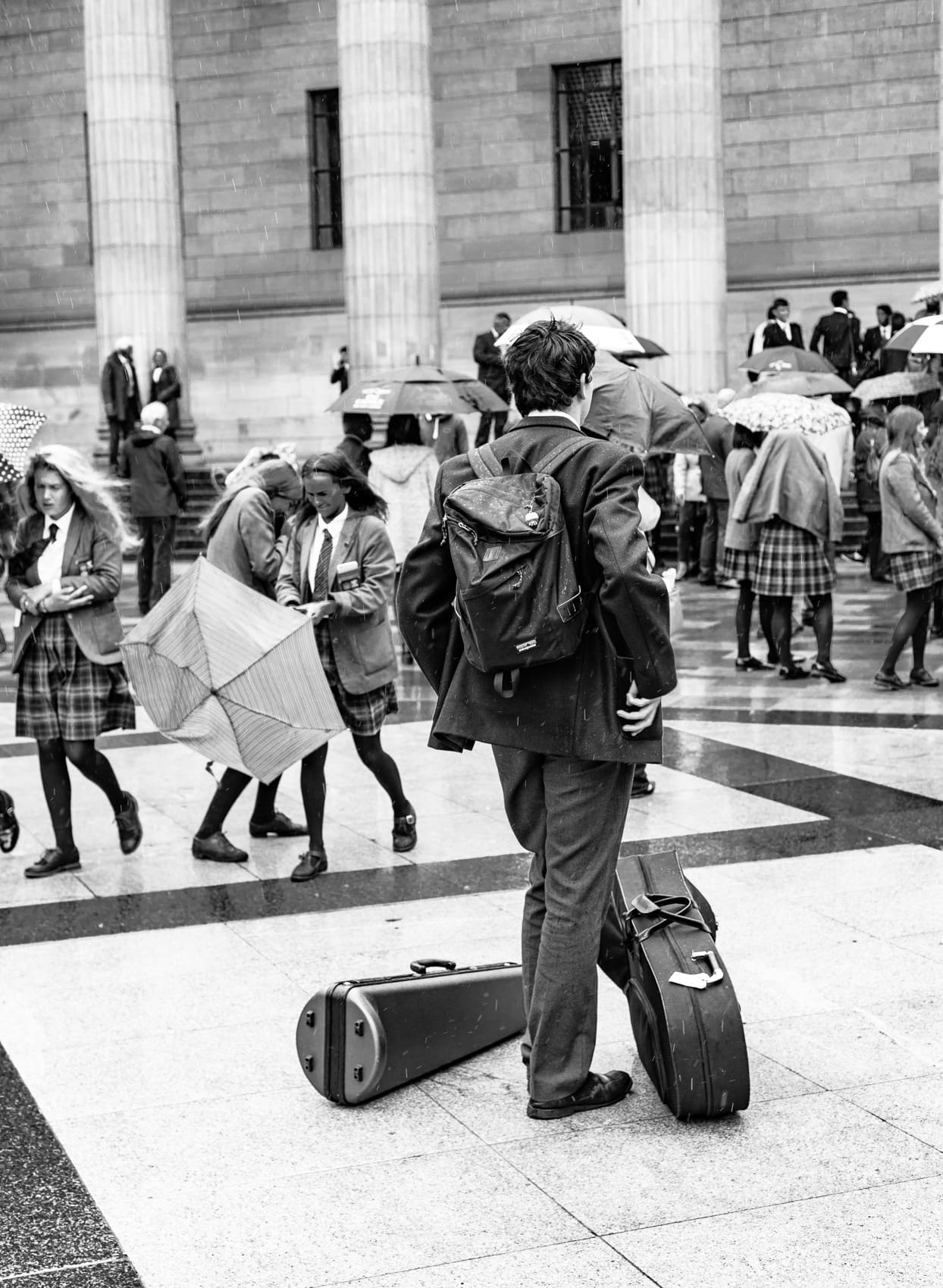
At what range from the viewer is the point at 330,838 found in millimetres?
8398

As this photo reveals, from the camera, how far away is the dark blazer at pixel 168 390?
25.5m

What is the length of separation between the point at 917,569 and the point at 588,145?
18.8 m

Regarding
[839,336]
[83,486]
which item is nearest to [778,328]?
[839,336]

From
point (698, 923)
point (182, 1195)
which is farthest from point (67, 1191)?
point (698, 923)

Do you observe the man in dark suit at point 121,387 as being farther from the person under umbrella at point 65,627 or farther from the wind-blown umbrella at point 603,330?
the person under umbrella at point 65,627

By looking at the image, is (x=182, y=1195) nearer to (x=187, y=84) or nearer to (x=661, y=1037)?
(x=661, y=1037)

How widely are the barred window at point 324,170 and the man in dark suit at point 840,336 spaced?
9983 mm

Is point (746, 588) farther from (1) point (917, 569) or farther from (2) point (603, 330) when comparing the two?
(2) point (603, 330)

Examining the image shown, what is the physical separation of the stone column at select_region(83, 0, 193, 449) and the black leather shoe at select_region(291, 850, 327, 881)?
19.4 metres

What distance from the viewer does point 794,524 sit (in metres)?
12.8

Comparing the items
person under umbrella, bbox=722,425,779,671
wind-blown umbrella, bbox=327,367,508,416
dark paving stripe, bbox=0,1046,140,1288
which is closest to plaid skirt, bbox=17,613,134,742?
dark paving stripe, bbox=0,1046,140,1288

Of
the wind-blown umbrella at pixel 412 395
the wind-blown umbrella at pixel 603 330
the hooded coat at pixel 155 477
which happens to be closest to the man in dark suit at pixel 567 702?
the wind-blown umbrella at pixel 603 330

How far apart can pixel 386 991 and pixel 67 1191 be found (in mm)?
976

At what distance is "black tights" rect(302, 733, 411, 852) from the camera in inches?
302
